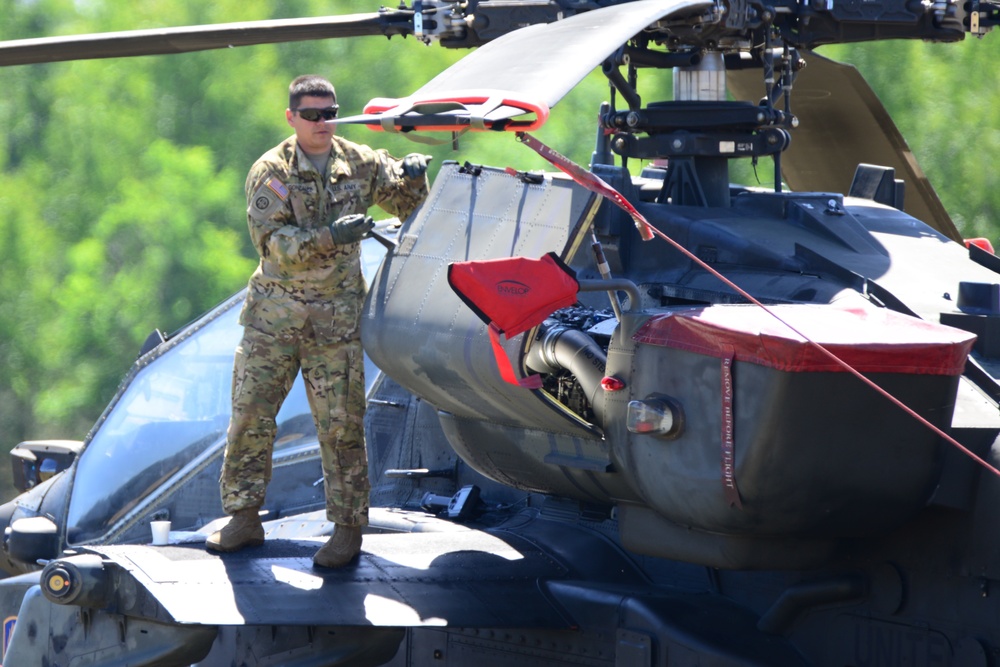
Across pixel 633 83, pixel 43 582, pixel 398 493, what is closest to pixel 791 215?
pixel 633 83

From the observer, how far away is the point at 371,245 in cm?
705

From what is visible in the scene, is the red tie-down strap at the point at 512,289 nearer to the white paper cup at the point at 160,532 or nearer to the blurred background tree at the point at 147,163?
the white paper cup at the point at 160,532

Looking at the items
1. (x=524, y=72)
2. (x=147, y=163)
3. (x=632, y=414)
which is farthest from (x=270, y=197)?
(x=147, y=163)

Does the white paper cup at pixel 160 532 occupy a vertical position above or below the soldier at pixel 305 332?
below

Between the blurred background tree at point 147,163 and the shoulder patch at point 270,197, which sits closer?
the shoulder patch at point 270,197

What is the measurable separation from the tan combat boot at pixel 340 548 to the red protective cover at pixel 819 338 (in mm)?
1500

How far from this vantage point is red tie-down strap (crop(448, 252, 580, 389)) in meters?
4.57

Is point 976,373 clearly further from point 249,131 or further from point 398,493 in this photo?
point 249,131

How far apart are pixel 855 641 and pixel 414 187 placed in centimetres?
236

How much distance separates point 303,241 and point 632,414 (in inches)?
56.7

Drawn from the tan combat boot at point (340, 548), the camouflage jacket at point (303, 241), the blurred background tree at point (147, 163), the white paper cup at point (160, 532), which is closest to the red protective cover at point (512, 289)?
the camouflage jacket at point (303, 241)

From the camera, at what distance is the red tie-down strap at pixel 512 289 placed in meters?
4.57

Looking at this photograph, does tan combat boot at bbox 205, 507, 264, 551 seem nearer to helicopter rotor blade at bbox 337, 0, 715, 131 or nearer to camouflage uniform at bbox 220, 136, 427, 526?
camouflage uniform at bbox 220, 136, 427, 526

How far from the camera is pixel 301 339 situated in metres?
5.51
